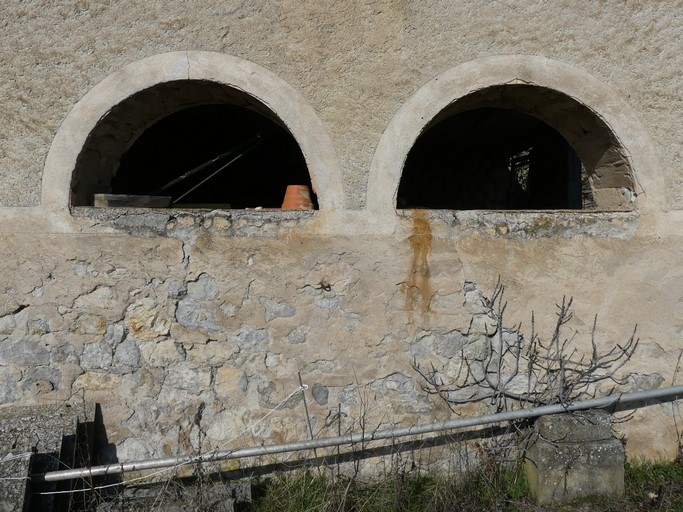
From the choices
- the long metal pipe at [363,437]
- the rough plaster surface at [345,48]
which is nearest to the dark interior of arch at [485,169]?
the rough plaster surface at [345,48]

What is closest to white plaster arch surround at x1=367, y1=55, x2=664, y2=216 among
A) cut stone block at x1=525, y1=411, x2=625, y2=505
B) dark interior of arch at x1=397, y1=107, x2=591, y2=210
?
cut stone block at x1=525, y1=411, x2=625, y2=505

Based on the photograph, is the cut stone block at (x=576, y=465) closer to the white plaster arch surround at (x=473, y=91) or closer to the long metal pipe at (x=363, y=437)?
the long metal pipe at (x=363, y=437)

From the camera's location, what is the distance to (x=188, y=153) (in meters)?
5.06

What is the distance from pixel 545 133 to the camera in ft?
18.3

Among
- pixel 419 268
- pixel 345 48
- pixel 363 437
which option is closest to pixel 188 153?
pixel 345 48

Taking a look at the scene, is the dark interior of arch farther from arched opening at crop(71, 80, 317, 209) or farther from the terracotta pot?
the terracotta pot

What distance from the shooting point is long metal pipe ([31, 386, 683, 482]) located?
2.72m

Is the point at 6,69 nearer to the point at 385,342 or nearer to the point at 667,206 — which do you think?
the point at 385,342

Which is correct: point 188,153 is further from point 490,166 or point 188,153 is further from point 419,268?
point 490,166

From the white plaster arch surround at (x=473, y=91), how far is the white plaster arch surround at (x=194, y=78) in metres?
0.26

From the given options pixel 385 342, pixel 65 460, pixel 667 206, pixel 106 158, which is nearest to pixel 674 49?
pixel 667 206

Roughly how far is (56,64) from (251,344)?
1.80m

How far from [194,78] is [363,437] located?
2067 millimetres

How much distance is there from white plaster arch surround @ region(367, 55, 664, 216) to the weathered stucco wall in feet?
0.04
